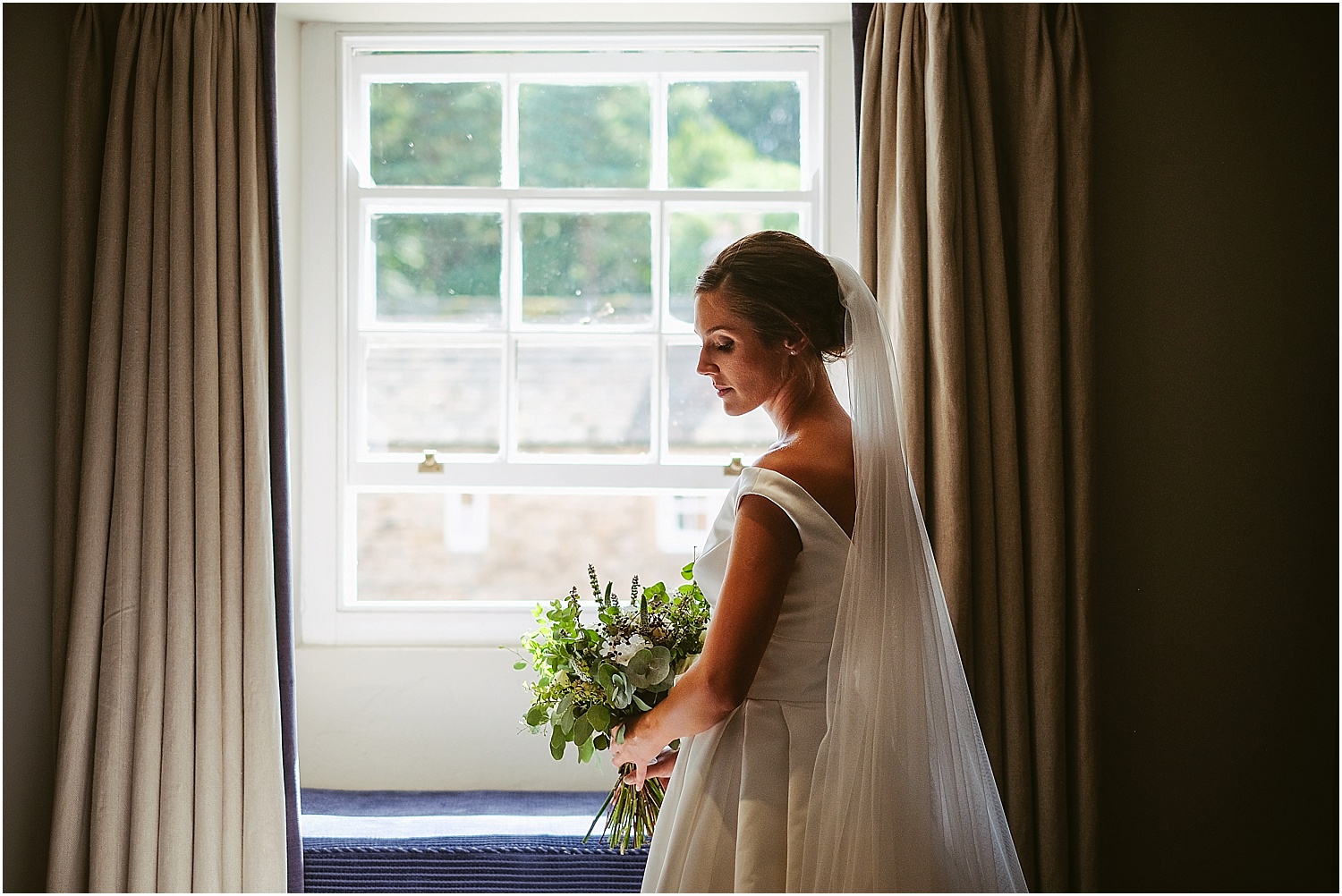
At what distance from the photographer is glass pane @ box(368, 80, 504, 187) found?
8.49 feet

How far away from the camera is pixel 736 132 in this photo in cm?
259

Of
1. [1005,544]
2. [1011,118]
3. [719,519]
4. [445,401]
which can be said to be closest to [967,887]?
[719,519]

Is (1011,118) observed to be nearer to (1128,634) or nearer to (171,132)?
(1128,634)

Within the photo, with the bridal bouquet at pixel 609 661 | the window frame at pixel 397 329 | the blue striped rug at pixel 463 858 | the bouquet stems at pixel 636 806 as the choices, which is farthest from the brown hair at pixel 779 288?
the blue striped rug at pixel 463 858

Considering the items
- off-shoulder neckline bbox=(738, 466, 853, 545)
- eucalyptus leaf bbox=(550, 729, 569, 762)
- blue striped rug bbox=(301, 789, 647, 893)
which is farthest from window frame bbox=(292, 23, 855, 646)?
off-shoulder neckline bbox=(738, 466, 853, 545)

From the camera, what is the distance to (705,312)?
4.95 ft

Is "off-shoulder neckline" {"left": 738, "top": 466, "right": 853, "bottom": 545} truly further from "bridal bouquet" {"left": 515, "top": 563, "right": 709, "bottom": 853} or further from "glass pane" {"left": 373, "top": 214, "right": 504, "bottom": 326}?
"glass pane" {"left": 373, "top": 214, "right": 504, "bottom": 326}

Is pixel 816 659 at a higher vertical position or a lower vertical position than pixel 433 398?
lower

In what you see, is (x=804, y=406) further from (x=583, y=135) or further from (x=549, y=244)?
(x=583, y=135)

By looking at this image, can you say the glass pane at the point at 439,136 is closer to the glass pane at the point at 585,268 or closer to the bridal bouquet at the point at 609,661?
the glass pane at the point at 585,268

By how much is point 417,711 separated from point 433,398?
843 millimetres

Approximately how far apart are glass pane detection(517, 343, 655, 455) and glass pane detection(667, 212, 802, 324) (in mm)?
185

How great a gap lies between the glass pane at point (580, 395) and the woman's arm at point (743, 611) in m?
1.24

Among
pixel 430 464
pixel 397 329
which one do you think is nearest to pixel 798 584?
pixel 430 464
